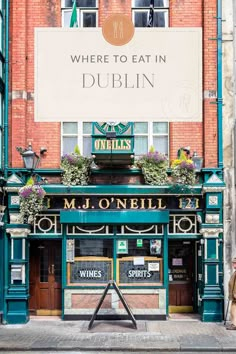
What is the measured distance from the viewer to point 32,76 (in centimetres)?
1489

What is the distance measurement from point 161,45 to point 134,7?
36.6ft

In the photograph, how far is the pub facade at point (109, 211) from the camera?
14.3 metres

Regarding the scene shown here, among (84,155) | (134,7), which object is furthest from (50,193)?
(134,7)

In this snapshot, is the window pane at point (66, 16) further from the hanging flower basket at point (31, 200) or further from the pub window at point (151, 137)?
the hanging flower basket at point (31, 200)

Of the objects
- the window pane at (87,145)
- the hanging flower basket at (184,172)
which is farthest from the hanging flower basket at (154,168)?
the window pane at (87,145)

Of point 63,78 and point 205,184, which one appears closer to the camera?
point 63,78

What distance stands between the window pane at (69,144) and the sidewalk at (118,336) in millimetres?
4381

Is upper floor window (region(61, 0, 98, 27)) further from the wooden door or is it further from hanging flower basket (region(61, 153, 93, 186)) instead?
the wooden door

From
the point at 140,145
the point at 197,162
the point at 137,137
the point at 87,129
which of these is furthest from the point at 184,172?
the point at 87,129

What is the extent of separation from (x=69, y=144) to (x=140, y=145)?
1872mm

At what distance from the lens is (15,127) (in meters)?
14.7

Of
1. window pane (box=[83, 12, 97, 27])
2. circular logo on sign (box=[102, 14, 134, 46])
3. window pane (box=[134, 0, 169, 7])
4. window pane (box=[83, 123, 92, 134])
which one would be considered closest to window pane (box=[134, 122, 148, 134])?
window pane (box=[83, 123, 92, 134])

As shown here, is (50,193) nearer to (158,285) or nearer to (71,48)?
(158,285)

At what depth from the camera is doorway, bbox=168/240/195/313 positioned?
15125 millimetres
